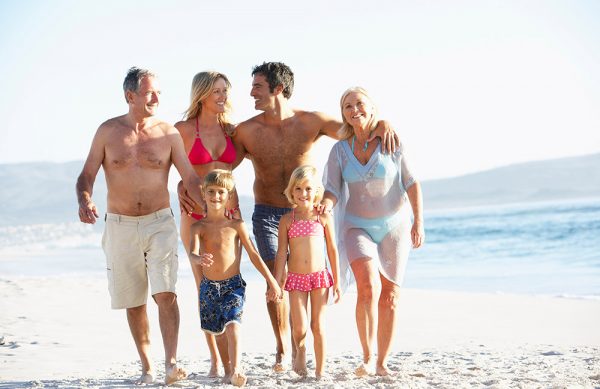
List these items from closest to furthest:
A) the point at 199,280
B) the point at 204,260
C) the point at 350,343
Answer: the point at 204,260 → the point at 199,280 → the point at 350,343

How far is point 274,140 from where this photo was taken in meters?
6.46

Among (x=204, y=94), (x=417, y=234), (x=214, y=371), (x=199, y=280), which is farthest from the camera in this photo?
(x=204, y=94)

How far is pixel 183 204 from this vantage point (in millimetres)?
6074

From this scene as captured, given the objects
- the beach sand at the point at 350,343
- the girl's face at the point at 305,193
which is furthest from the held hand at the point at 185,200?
the beach sand at the point at 350,343

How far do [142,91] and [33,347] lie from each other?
3.23m

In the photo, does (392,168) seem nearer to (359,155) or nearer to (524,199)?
(359,155)

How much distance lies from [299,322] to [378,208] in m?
0.96

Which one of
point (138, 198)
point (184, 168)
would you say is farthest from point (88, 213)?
point (184, 168)

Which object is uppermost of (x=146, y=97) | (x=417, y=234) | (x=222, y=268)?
(x=146, y=97)

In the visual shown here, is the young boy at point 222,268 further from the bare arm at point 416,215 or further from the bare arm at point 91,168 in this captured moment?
the bare arm at point 416,215

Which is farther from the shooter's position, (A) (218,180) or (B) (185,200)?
(B) (185,200)

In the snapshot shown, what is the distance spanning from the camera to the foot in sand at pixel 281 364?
20.2ft

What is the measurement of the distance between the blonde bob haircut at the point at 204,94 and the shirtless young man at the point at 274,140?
126 mm

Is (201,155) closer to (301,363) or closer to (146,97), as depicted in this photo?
(146,97)
